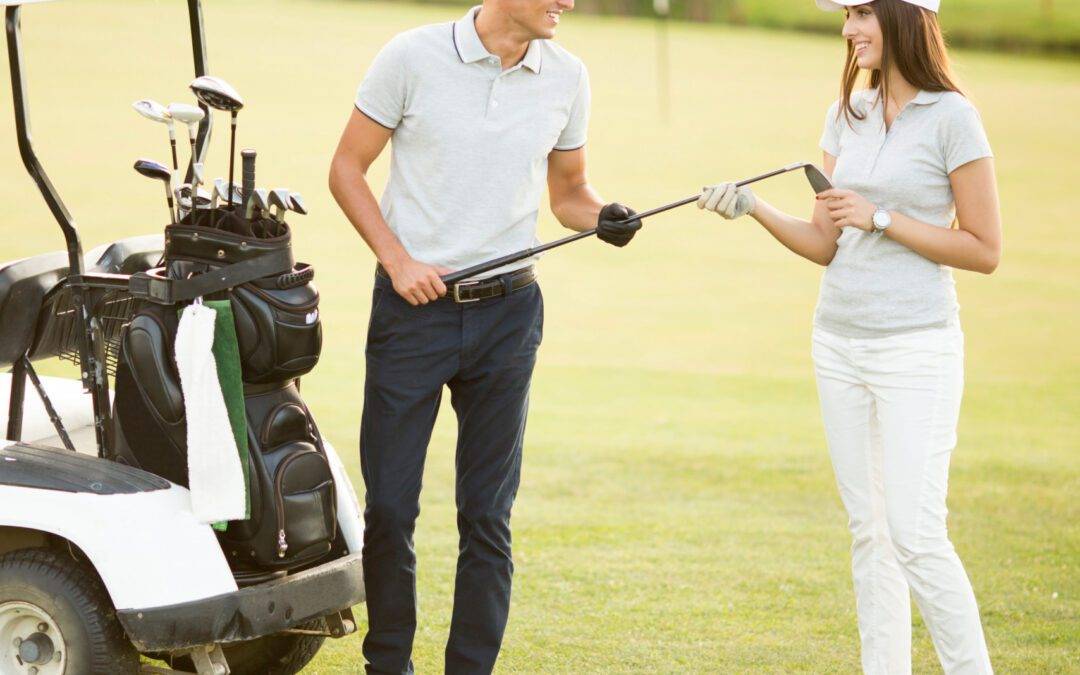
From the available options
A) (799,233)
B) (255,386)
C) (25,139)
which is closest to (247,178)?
(255,386)

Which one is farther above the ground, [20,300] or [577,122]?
[577,122]

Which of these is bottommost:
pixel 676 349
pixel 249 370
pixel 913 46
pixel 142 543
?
pixel 676 349

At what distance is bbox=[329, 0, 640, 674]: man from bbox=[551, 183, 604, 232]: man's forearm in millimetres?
31

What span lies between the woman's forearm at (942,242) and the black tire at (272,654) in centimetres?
137

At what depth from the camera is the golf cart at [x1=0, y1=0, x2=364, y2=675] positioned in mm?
2404

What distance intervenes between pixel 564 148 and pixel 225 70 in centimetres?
1831

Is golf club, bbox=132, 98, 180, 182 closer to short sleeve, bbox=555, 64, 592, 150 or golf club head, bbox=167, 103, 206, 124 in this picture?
golf club head, bbox=167, 103, 206, 124

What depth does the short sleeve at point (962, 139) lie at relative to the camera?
8.01 feet

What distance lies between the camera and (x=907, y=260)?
99.6 inches

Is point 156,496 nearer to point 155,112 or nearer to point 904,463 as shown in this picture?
point 155,112

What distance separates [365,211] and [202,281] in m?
0.31

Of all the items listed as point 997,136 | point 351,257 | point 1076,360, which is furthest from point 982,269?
point 997,136

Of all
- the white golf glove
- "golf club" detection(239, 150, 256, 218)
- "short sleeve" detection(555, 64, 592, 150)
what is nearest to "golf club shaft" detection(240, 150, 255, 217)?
"golf club" detection(239, 150, 256, 218)

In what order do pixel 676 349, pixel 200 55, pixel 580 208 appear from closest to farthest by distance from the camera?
pixel 580 208 → pixel 200 55 → pixel 676 349
